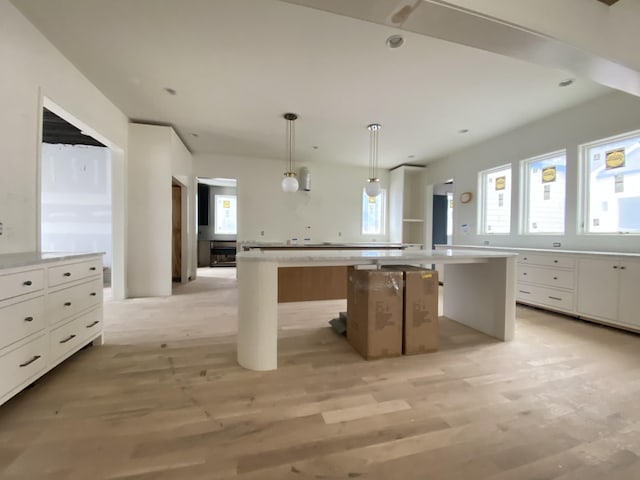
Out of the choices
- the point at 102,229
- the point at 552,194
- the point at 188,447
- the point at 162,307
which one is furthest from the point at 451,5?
the point at 102,229

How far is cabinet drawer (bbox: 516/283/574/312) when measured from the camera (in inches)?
128

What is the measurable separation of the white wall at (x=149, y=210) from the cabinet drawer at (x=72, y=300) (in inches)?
77.3

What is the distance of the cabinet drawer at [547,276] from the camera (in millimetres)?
3250

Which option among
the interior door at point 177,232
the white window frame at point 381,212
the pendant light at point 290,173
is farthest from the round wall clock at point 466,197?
the interior door at point 177,232

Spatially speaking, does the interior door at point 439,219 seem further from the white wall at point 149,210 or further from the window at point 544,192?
the white wall at point 149,210

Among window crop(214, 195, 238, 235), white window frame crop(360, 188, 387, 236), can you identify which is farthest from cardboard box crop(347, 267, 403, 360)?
window crop(214, 195, 238, 235)

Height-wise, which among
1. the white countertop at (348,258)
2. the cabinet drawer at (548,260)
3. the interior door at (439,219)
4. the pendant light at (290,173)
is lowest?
the cabinet drawer at (548,260)

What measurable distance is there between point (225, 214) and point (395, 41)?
770cm

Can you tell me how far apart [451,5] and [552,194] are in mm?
3849

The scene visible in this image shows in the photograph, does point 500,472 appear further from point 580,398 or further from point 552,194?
point 552,194

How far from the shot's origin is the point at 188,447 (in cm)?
123

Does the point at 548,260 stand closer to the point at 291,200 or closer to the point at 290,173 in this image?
the point at 290,173

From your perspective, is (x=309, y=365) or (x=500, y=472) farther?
(x=309, y=365)

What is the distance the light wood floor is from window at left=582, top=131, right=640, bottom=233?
174 cm
